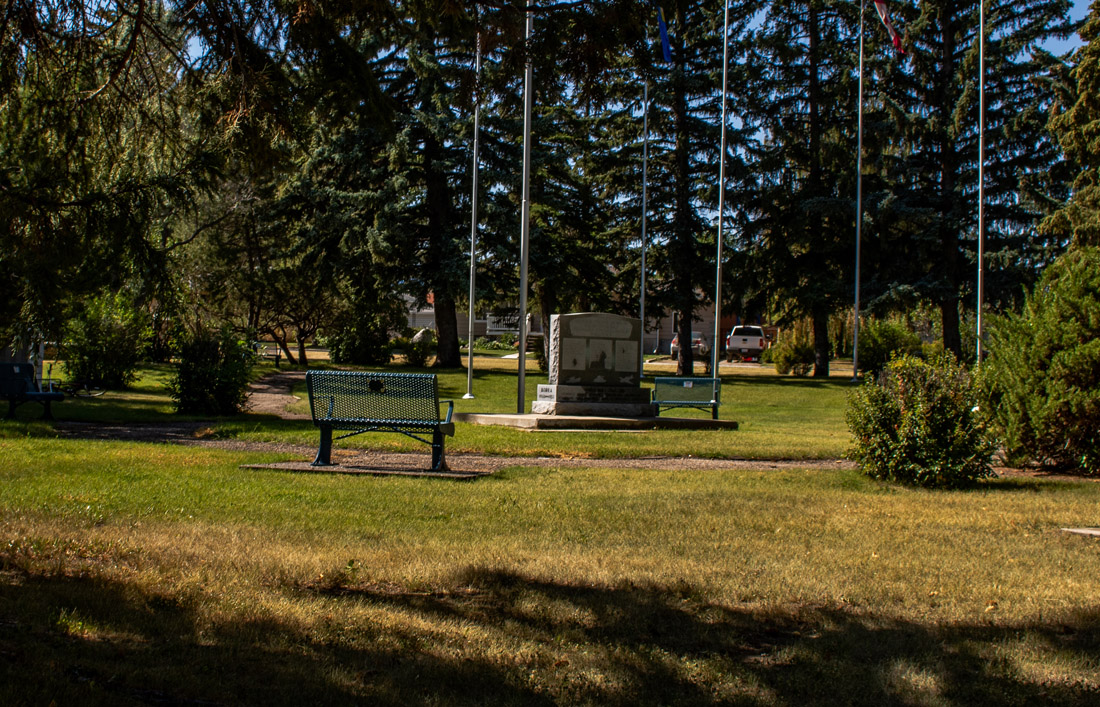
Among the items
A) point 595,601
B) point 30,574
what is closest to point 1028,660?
point 595,601

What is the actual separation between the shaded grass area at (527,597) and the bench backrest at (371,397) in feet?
6.15

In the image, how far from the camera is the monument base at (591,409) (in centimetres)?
1727

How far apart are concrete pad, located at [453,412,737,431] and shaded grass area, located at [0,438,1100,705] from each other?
7.81 metres

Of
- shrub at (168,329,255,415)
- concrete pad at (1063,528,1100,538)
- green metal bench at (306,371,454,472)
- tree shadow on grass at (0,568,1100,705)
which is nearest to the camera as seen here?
tree shadow on grass at (0,568,1100,705)

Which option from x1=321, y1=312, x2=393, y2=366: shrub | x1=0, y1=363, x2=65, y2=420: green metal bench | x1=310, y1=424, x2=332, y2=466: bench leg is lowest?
Result: x1=310, y1=424, x2=332, y2=466: bench leg

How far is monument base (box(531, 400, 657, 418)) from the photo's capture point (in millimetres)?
17266

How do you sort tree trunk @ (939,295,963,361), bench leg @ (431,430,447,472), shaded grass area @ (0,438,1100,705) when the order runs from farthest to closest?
tree trunk @ (939,295,963,361) < bench leg @ (431,430,447,472) < shaded grass area @ (0,438,1100,705)

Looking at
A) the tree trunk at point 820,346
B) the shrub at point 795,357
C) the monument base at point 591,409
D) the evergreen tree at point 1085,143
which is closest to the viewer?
the monument base at point 591,409

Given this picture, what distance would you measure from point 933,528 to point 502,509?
10.5 ft

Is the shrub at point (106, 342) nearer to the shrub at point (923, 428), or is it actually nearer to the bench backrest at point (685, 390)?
the bench backrest at point (685, 390)

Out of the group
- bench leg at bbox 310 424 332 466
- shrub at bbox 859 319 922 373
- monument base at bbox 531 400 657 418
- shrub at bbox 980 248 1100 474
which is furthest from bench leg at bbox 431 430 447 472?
shrub at bbox 859 319 922 373

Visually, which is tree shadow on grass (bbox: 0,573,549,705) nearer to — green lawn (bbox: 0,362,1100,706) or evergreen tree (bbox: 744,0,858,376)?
green lawn (bbox: 0,362,1100,706)

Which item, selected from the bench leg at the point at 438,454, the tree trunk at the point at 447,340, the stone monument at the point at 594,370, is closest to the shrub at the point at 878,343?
A: the tree trunk at the point at 447,340

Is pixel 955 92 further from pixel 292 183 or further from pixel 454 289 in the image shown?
pixel 292 183
